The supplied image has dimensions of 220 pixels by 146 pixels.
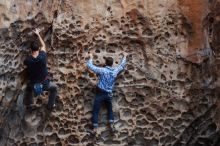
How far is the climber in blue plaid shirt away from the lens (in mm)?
→ 5641

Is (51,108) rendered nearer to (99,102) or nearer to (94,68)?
(99,102)

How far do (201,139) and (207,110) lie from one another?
336 mm

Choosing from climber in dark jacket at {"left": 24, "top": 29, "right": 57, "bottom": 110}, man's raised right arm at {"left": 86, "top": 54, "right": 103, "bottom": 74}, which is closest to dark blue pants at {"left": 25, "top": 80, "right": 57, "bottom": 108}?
climber in dark jacket at {"left": 24, "top": 29, "right": 57, "bottom": 110}

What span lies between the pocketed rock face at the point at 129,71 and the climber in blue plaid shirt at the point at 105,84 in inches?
4.4

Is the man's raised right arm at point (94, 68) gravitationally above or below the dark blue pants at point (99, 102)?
above

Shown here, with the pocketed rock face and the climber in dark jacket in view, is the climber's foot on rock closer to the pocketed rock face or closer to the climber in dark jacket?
the pocketed rock face

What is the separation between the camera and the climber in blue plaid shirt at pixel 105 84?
5641 mm

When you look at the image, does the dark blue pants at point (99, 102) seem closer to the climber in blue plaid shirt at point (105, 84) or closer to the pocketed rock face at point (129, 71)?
the climber in blue plaid shirt at point (105, 84)

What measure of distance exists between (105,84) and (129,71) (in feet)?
1.35

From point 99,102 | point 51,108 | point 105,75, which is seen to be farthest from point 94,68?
point 51,108

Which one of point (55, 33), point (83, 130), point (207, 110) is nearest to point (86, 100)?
point (83, 130)

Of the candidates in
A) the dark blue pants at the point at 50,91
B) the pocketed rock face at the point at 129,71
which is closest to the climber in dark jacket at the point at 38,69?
the dark blue pants at the point at 50,91

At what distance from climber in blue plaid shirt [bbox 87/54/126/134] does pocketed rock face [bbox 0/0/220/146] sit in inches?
4.4

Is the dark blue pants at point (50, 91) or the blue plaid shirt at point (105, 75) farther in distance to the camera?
the blue plaid shirt at point (105, 75)
